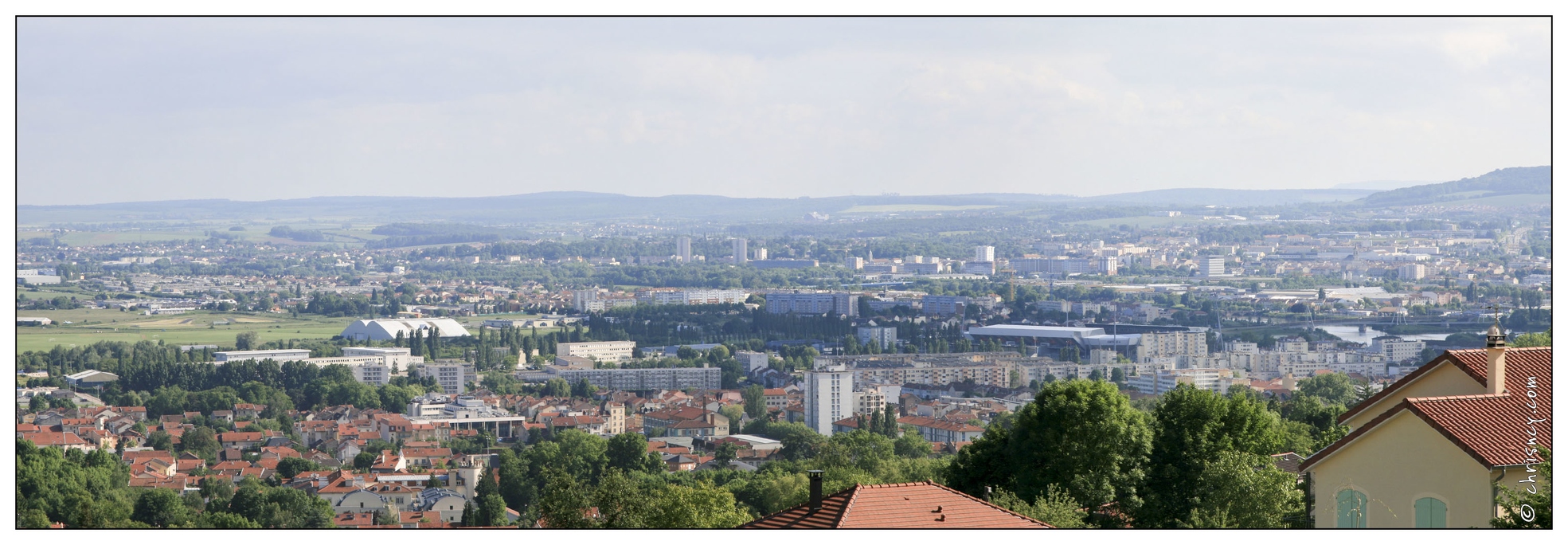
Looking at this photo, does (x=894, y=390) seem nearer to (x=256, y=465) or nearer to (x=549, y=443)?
(x=549, y=443)

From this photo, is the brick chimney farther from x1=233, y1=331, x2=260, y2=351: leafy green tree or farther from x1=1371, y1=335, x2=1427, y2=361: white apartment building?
x1=233, y1=331, x2=260, y2=351: leafy green tree

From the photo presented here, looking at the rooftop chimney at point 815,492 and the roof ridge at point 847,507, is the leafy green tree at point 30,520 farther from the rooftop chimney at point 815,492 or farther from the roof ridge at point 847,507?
the roof ridge at point 847,507

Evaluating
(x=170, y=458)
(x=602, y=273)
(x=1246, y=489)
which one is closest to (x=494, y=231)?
(x=602, y=273)

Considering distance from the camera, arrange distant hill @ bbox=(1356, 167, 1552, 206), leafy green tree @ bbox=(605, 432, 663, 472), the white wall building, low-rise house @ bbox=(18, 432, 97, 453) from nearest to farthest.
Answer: leafy green tree @ bbox=(605, 432, 663, 472)
low-rise house @ bbox=(18, 432, 97, 453)
the white wall building
distant hill @ bbox=(1356, 167, 1552, 206)

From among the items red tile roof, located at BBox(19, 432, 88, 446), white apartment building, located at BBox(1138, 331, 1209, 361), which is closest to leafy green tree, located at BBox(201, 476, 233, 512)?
red tile roof, located at BBox(19, 432, 88, 446)

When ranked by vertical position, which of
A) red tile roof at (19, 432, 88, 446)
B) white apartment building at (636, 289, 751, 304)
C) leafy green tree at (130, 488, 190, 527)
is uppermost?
leafy green tree at (130, 488, 190, 527)

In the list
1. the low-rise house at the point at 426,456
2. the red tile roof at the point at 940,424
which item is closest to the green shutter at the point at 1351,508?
the low-rise house at the point at 426,456

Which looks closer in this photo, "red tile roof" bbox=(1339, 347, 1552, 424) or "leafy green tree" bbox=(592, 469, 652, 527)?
"red tile roof" bbox=(1339, 347, 1552, 424)
